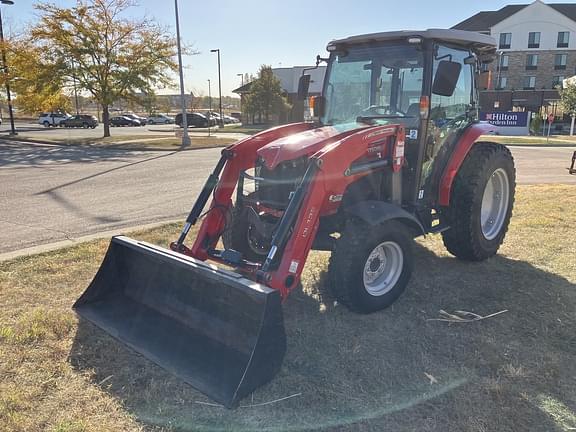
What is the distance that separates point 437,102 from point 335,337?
101 inches

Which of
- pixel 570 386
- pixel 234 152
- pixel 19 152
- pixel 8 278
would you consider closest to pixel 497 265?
pixel 570 386

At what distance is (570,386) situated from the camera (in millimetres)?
3105

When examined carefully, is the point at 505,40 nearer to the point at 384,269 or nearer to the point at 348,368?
the point at 384,269

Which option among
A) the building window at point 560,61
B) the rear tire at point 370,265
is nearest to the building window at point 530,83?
the building window at point 560,61

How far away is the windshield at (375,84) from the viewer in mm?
4586

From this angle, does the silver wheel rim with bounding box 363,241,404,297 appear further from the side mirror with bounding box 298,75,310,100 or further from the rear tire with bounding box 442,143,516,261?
the side mirror with bounding box 298,75,310,100

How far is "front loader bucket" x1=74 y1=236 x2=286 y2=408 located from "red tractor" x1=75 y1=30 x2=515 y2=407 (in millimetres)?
10

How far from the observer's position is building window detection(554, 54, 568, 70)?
51781mm

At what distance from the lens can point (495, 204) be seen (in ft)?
19.4

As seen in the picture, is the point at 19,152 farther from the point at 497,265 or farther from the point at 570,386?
the point at 570,386

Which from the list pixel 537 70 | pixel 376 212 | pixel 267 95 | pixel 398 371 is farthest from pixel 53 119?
pixel 537 70

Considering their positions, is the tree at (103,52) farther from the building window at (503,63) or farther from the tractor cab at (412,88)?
the building window at (503,63)

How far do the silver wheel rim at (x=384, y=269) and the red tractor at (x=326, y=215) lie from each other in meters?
0.01

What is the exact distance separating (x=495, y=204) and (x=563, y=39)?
5682cm
